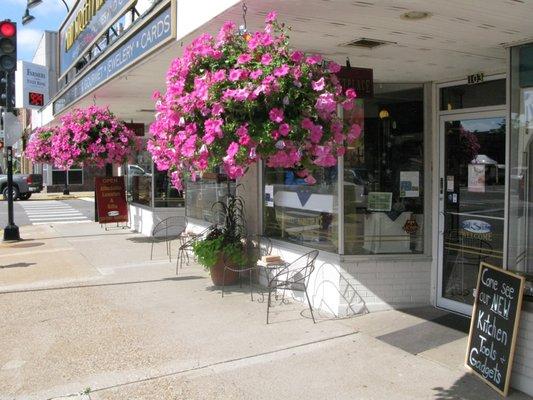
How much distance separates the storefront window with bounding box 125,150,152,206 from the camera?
499 inches

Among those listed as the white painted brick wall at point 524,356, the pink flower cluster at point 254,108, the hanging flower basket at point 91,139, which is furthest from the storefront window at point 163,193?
the white painted brick wall at point 524,356

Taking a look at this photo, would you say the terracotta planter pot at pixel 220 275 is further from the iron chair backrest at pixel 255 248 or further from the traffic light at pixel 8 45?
the traffic light at pixel 8 45

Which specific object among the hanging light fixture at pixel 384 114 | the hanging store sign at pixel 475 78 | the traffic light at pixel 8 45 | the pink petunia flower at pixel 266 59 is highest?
the traffic light at pixel 8 45

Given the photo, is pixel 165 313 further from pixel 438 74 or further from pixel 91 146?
pixel 91 146

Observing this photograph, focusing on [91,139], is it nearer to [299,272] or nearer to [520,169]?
[299,272]

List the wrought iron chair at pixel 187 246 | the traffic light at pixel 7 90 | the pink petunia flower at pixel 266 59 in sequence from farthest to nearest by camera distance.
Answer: the traffic light at pixel 7 90, the wrought iron chair at pixel 187 246, the pink petunia flower at pixel 266 59

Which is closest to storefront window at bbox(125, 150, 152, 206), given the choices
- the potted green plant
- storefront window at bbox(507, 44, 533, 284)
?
the potted green plant

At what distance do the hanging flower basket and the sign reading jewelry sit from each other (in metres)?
0.53

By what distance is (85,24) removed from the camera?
516 inches

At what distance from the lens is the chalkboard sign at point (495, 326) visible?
13.2 ft

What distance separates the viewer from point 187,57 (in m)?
3.60

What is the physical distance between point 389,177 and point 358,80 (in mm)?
1578

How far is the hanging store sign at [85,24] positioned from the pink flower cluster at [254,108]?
5.90m

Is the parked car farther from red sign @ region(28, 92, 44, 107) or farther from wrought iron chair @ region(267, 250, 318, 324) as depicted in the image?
wrought iron chair @ region(267, 250, 318, 324)
